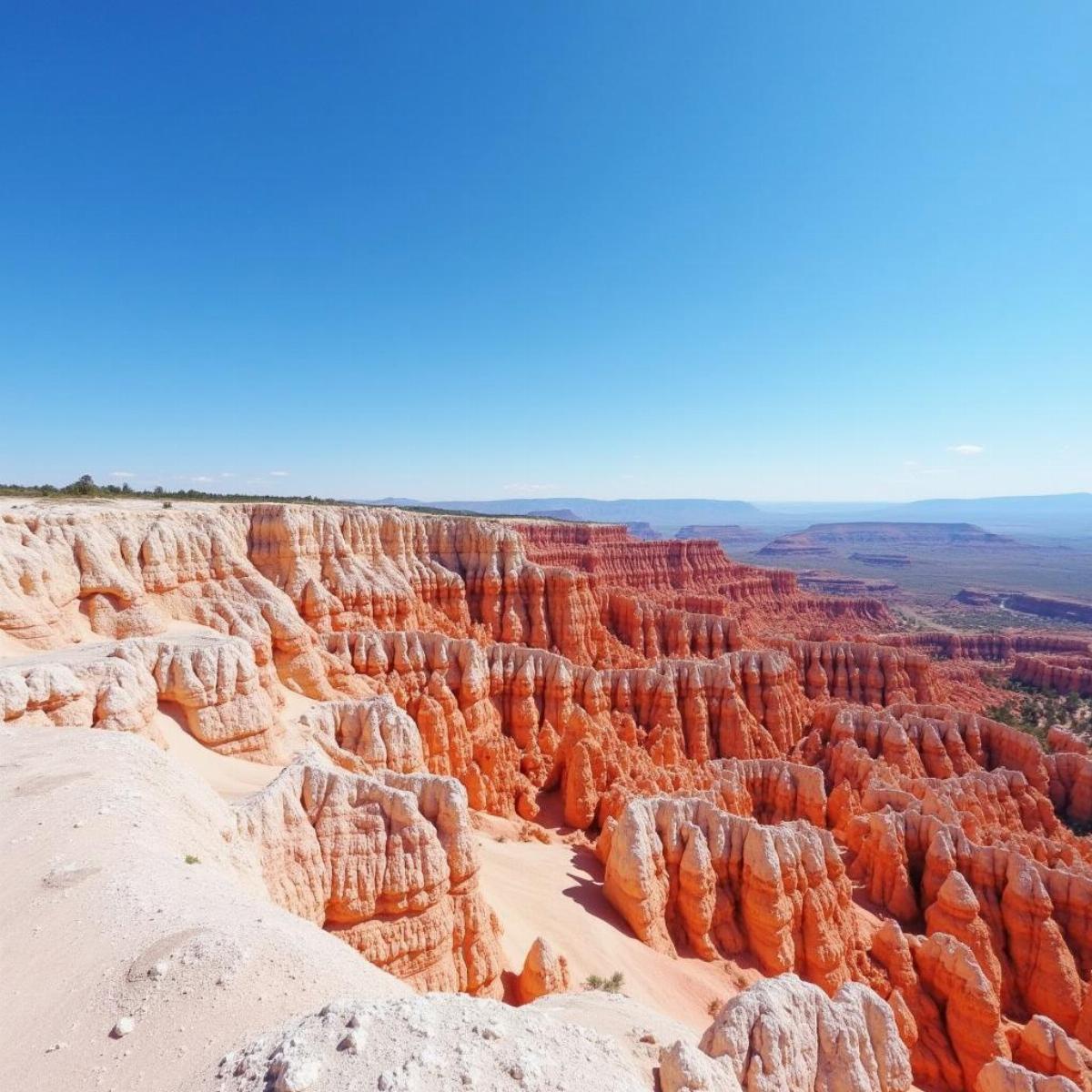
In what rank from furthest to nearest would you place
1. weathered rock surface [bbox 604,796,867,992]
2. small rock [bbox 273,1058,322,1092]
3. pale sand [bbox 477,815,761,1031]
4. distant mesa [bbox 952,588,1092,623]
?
distant mesa [bbox 952,588,1092,623], weathered rock surface [bbox 604,796,867,992], pale sand [bbox 477,815,761,1031], small rock [bbox 273,1058,322,1092]

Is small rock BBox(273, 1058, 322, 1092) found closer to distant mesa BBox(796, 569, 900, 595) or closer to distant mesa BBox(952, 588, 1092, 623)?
distant mesa BBox(796, 569, 900, 595)

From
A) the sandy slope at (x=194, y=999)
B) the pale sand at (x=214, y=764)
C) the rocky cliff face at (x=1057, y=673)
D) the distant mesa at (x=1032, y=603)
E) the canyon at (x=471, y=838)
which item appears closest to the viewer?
the sandy slope at (x=194, y=999)

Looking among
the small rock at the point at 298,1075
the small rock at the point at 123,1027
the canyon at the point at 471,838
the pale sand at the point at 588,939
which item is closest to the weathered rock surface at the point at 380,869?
the canyon at the point at 471,838

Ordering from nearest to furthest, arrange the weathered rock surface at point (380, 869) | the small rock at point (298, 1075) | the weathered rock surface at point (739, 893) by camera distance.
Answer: the small rock at point (298, 1075) < the weathered rock surface at point (380, 869) < the weathered rock surface at point (739, 893)

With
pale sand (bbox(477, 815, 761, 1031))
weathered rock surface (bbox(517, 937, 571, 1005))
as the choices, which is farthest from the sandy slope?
pale sand (bbox(477, 815, 761, 1031))

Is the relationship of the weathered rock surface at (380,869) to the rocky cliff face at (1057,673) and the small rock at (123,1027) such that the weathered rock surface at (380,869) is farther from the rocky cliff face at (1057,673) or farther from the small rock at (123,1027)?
the rocky cliff face at (1057,673)

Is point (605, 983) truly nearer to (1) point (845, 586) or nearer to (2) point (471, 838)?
(2) point (471, 838)
